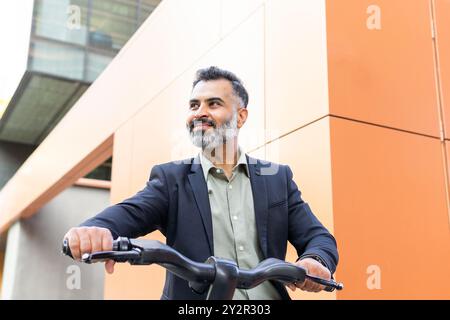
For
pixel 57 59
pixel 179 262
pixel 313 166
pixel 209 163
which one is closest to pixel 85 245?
pixel 179 262

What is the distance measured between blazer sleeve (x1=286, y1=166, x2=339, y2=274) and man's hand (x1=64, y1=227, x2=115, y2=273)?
18.8 inches

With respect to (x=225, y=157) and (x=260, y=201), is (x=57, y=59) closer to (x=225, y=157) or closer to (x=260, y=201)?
(x=225, y=157)

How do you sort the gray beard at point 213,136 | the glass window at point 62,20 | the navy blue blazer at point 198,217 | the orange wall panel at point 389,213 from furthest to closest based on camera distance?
the glass window at point 62,20, the orange wall panel at point 389,213, the gray beard at point 213,136, the navy blue blazer at point 198,217

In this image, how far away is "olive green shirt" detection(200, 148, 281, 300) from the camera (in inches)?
51.9

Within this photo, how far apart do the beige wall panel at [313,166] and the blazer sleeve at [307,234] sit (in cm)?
66

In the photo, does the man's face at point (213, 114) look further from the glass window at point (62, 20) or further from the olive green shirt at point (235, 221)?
the glass window at point (62, 20)

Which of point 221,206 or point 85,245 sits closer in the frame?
point 85,245

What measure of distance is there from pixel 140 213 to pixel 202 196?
183mm

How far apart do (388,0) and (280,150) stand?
2.83ft

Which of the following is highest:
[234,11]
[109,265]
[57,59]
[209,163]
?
[57,59]

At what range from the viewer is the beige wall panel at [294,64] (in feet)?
7.45

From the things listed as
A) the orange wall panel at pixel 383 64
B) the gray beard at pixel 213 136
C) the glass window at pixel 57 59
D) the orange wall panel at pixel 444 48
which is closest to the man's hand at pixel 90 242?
the gray beard at pixel 213 136

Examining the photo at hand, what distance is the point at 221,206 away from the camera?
1.39m

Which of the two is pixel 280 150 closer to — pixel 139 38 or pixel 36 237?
pixel 139 38
